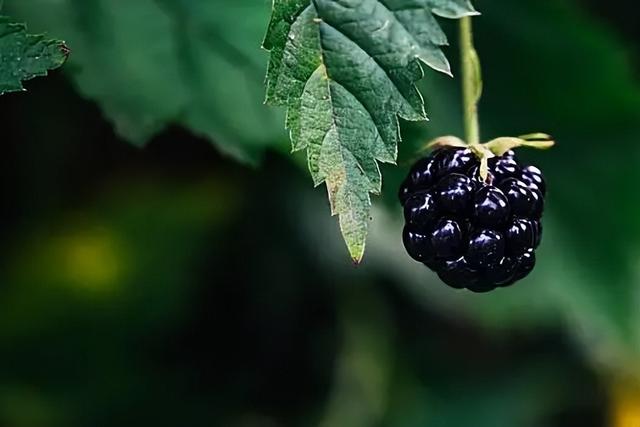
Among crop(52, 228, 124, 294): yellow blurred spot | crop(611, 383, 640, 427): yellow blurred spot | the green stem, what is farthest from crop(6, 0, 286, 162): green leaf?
Result: crop(611, 383, 640, 427): yellow blurred spot

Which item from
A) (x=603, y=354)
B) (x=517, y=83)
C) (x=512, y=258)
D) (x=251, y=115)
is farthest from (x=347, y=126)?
(x=603, y=354)

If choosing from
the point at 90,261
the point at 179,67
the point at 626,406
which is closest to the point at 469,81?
the point at 179,67

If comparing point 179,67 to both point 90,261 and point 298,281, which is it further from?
point 298,281

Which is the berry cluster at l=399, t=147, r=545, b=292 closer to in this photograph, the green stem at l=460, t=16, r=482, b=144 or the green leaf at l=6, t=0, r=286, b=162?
the green stem at l=460, t=16, r=482, b=144

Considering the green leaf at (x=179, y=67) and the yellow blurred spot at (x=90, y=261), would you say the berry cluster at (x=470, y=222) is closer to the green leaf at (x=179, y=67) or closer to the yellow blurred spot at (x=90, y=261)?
the green leaf at (x=179, y=67)

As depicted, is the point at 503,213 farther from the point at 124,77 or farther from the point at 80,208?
the point at 80,208

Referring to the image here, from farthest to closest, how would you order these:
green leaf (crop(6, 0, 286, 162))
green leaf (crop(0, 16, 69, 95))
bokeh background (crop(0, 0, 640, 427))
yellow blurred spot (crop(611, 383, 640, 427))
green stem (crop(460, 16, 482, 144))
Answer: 1. yellow blurred spot (crop(611, 383, 640, 427))
2. bokeh background (crop(0, 0, 640, 427))
3. green leaf (crop(6, 0, 286, 162))
4. green stem (crop(460, 16, 482, 144))
5. green leaf (crop(0, 16, 69, 95))
